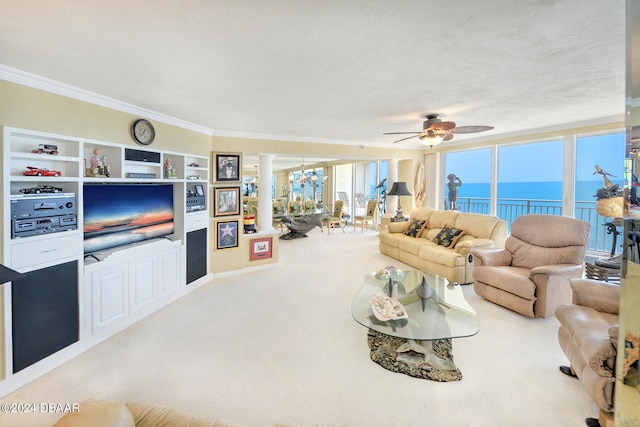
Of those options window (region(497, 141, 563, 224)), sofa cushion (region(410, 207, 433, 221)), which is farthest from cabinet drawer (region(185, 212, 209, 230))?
window (region(497, 141, 563, 224))

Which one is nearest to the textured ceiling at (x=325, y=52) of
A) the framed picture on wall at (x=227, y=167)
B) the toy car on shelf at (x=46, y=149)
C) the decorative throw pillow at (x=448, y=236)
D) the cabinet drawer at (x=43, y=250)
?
the toy car on shelf at (x=46, y=149)

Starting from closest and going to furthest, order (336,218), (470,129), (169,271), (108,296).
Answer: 1. (108,296)
2. (470,129)
3. (169,271)
4. (336,218)

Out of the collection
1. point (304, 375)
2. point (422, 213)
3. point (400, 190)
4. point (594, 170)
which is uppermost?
point (594, 170)

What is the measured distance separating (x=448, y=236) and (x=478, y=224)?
48 cm

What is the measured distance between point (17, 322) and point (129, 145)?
5.86 feet

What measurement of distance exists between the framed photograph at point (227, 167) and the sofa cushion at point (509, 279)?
3.69 m

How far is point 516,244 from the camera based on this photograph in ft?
11.7

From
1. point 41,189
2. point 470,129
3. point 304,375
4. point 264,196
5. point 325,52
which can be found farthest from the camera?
point 264,196

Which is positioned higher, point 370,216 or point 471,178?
point 471,178

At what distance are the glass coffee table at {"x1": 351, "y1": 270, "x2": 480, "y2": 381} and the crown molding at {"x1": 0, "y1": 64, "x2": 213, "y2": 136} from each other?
121 inches

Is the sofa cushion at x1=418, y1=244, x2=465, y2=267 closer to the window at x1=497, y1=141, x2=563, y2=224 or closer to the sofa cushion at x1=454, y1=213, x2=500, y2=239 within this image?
the sofa cushion at x1=454, y1=213, x2=500, y2=239

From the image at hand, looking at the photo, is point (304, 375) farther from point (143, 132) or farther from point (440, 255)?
point (143, 132)

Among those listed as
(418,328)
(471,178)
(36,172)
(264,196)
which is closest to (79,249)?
(36,172)

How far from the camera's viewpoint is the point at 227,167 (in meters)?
4.30
